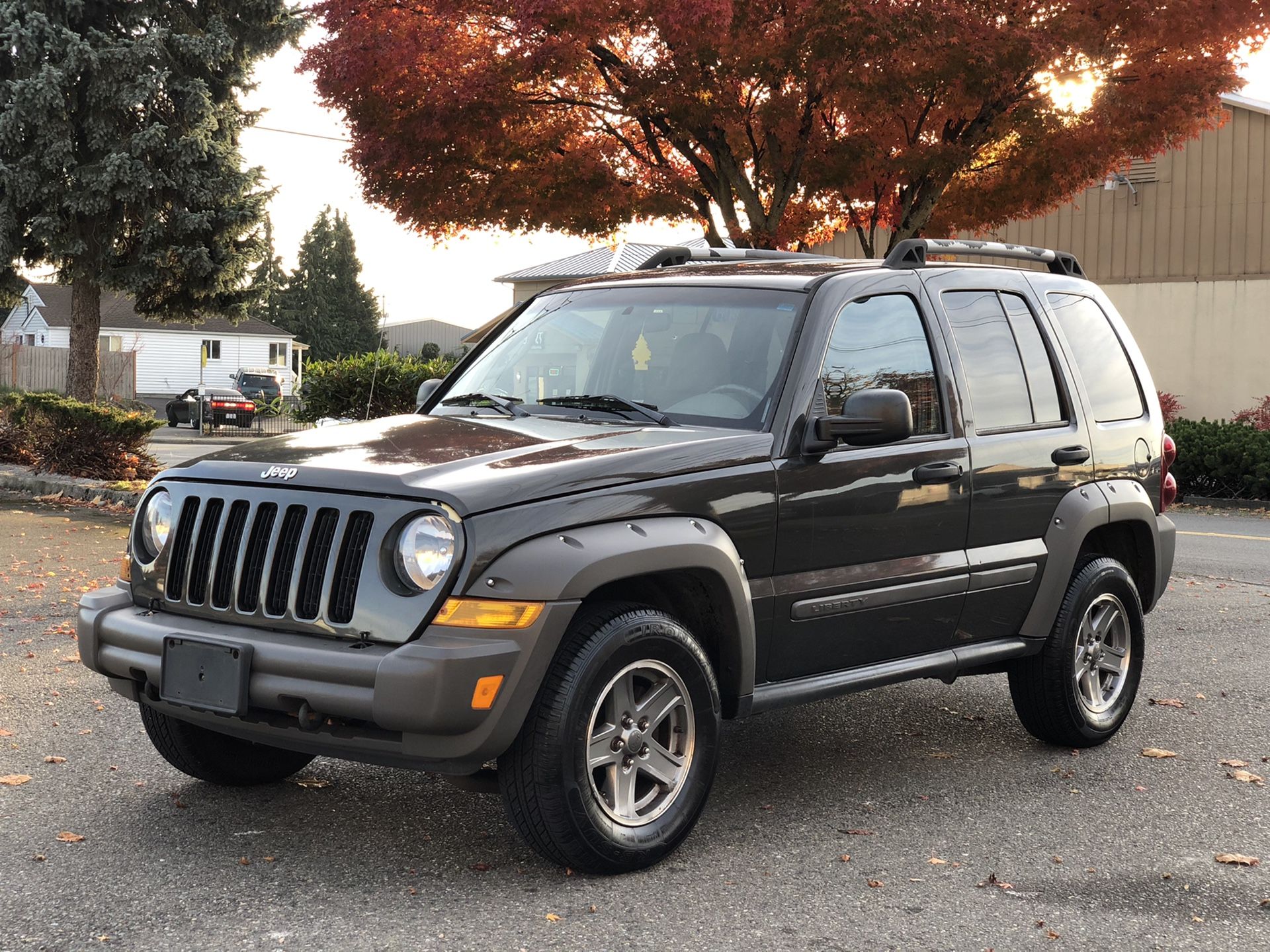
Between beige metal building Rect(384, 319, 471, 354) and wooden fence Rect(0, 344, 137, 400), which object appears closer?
wooden fence Rect(0, 344, 137, 400)

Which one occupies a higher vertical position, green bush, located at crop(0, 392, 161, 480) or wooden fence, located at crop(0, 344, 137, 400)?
wooden fence, located at crop(0, 344, 137, 400)

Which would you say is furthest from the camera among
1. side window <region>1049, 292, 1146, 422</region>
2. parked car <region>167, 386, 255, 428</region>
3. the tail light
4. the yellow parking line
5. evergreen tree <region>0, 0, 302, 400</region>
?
parked car <region>167, 386, 255, 428</region>

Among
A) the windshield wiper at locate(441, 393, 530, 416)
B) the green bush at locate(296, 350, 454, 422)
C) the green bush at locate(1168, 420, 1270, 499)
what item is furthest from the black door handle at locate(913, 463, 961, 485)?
the green bush at locate(1168, 420, 1270, 499)

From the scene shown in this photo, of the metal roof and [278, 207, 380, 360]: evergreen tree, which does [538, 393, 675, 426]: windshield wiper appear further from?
[278, 207, 380, 360]: evergreen tree

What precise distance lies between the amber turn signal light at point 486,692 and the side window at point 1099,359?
341cm

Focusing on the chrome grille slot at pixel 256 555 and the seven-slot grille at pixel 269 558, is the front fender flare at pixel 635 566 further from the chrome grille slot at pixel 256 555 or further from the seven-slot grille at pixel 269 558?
the chrome grille slot at pixel 256 555

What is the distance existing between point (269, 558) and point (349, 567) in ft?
0.97

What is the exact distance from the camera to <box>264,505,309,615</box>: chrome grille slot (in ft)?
14.1

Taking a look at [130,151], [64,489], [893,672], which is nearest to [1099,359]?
[893,672]

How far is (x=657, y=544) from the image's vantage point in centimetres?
439

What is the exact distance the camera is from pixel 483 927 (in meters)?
3.99

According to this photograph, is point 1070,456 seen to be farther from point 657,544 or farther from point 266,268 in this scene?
point 266,268

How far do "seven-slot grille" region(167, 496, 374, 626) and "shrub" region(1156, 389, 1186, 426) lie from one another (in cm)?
2146

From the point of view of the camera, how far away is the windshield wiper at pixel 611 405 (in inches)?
202
